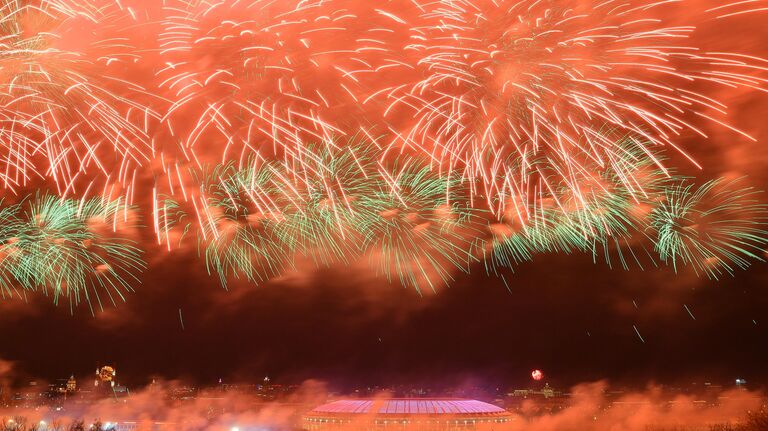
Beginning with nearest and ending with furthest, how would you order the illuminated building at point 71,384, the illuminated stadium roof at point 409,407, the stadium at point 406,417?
1. the stadium at point 406,417
2. the illuminated stadium roof at point 409,407
3. the illuminated building at point 71,384

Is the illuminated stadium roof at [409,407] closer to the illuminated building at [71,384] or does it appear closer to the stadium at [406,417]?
the stadium at [406,417]

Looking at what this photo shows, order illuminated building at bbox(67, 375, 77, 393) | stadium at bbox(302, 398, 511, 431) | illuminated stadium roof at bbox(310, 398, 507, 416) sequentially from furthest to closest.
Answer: illuminated building at bbox(67, 375, 77, 393) → illuminated stadium roof at bbox(310, 398, 507, 416) → stadium at bbox(302, 398, 511, 431)

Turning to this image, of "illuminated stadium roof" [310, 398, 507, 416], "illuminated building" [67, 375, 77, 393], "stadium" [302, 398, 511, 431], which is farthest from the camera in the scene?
"illuminated building" [67, 375, 77, 393]

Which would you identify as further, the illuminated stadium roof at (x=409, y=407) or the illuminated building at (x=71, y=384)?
the illuminated building at (x=71, y=384)

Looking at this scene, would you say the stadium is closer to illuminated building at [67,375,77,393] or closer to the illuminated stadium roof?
the illuminated stadium roof

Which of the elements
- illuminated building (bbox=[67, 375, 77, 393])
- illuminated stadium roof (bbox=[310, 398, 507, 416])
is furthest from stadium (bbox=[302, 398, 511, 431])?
illuminated building (bbox=[67, 375, 77, 393])

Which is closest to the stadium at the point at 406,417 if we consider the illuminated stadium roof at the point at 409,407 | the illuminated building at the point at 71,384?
the illuminated stadium roof at the point at 409,407

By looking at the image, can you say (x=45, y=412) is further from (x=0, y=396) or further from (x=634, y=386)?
(x=634, y=386)

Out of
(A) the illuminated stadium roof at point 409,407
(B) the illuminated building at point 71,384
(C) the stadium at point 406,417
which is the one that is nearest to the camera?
(C) the stadium at point 406,417
